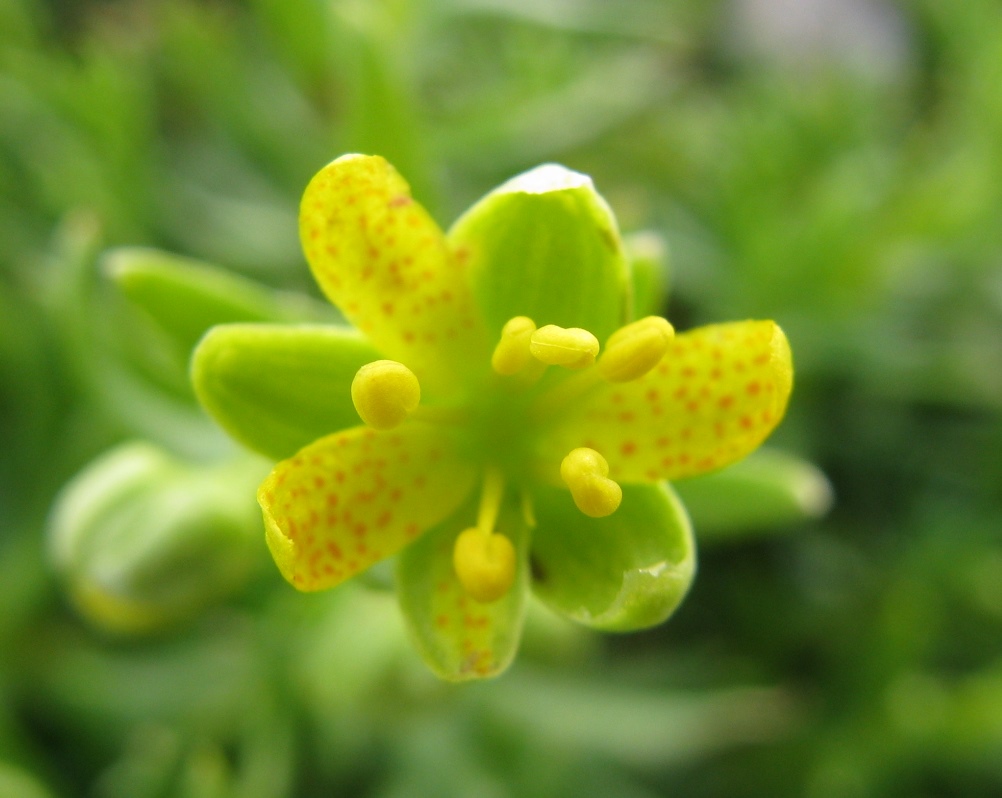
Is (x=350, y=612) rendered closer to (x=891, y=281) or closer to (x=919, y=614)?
(x=919, y=614)

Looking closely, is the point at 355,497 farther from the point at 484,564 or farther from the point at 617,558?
the point at 617,558

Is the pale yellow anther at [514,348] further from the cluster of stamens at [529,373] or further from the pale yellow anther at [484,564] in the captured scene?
the pale yellow anther at [484,564]

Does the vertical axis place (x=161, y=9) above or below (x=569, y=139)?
above

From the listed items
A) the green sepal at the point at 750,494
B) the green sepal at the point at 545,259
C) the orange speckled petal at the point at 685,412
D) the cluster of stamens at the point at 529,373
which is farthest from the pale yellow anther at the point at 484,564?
the green sepal at the point at 750,494

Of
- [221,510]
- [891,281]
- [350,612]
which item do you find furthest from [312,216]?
[891,281]

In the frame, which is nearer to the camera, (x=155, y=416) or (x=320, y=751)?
(x=155, y=416)

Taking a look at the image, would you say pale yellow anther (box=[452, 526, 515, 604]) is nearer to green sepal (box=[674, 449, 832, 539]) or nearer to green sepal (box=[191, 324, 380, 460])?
green sepal (box=[191, 324, 380, 460])
